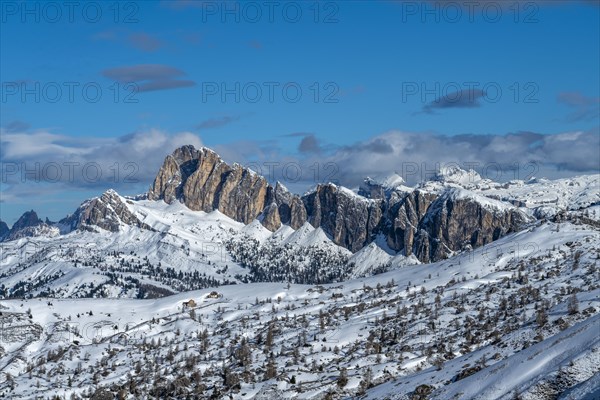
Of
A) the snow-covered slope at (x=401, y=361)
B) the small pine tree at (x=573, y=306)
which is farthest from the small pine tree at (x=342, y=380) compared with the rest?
the small pine tree at (x=573, y=306)

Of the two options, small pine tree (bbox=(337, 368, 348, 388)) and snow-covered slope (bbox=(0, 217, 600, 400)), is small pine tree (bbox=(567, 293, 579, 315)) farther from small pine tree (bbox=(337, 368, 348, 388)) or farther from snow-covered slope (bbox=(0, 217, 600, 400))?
small pine tree (bbox=(337, 368, 348, 388))

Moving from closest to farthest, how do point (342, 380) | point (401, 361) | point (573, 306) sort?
point (342, 380)
point (573, 306)
point (401, 361)

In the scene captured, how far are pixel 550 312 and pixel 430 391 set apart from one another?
61.5 meters

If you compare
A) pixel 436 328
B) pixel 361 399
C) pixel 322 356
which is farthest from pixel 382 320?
pixel 361 399

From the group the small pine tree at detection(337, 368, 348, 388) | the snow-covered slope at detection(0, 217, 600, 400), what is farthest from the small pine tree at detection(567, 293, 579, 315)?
the small pine tree at detection(337, 368, 348, 388)

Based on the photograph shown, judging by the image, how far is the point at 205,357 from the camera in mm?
186875

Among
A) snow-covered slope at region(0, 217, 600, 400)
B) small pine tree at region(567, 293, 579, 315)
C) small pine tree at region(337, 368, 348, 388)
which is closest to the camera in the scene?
snow-covered slope at region(0, 217, 600, 400)

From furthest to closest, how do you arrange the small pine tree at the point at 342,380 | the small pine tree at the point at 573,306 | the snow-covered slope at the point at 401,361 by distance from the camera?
1. the small pine tree at the point at 573,306
2. the small pine tree at the point at 342,380
3. the snow-covered slope at the point at 401,361

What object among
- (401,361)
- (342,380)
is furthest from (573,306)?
(342,380)

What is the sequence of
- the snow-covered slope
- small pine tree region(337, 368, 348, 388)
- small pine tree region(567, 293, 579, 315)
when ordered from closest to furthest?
the snow-covered slope < small pine tree region(337, 368, 348, 388) < small pine tree region(567, 293, 579, 315)

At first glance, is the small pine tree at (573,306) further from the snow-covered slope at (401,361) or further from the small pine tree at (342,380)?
the small pine tree at (342,380)

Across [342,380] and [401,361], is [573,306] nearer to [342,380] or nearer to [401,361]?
[401,361]

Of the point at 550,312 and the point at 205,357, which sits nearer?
the point at 550,312

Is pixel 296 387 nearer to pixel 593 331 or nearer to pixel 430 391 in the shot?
pixel 430 391
